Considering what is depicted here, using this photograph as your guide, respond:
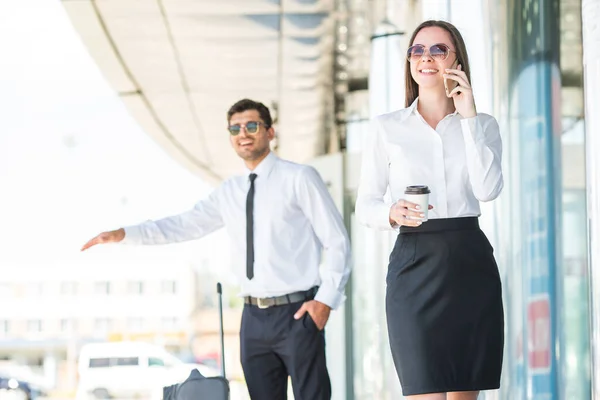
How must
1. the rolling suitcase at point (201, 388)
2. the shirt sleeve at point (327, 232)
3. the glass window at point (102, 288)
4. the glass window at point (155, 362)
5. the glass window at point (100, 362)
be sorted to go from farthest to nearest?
the glass window at point (102, 288) → the glass window at point (100, 362) → the glass window at point (155, 362) → the shirt sleeve at point (327, 232) → the rolling suitcase at point (201, 388)

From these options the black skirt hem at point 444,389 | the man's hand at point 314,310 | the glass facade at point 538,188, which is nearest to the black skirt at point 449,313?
the black skirt hem at point 444,389

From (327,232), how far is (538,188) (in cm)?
135

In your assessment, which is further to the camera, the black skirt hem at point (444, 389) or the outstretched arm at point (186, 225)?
the outstretched arm at point (186, 225)

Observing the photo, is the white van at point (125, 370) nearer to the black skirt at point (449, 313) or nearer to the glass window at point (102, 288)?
the glass window at point (102, 288)

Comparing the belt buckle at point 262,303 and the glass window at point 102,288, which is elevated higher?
the belt buckle at point 262,303

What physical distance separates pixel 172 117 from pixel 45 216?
72.3 meters

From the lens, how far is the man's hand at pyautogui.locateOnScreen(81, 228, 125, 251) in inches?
157

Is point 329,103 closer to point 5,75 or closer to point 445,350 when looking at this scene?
point 445,350

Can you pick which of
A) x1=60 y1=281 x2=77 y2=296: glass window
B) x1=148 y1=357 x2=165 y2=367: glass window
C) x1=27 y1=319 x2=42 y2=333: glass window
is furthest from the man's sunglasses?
x1=27 y1=319 x2=42 y2=333: glass window

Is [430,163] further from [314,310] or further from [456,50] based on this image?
[314,310]

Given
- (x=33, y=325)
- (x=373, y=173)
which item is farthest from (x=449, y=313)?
(x=33, y=325)

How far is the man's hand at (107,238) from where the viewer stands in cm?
398

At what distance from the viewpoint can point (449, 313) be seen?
2492 mm

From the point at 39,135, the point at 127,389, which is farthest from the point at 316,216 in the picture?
the point at 39,135
